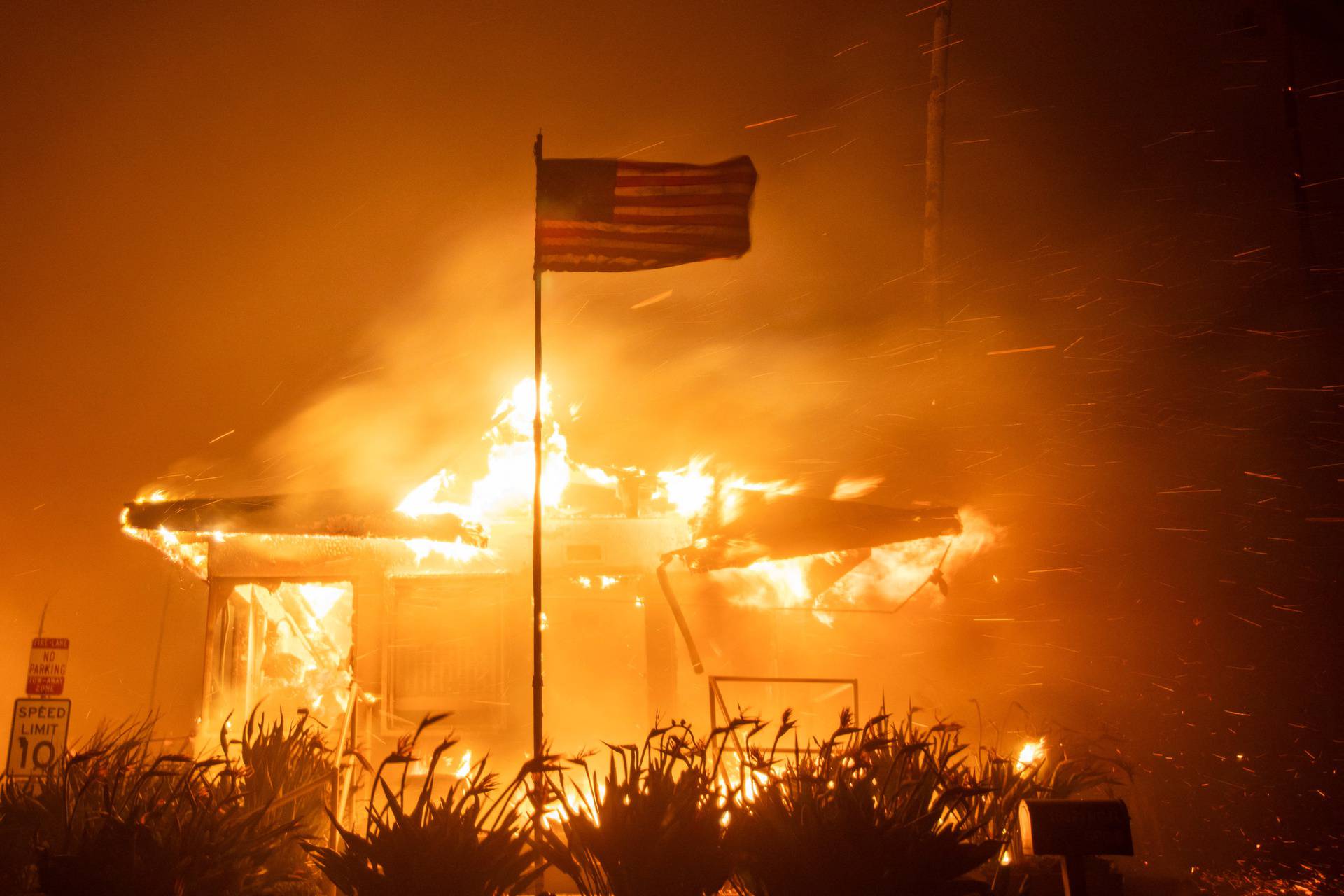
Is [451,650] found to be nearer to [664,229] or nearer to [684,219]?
[664,229]

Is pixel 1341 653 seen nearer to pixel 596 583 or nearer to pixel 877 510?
pixel 877 510

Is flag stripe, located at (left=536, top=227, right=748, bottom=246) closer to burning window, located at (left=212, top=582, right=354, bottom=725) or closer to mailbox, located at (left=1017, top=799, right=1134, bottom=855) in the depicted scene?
mailbox, located at (left=1017, top=799, right=1134, bottom=855)

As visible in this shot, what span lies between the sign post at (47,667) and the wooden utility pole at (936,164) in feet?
37.3

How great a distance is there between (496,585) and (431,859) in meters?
6.87

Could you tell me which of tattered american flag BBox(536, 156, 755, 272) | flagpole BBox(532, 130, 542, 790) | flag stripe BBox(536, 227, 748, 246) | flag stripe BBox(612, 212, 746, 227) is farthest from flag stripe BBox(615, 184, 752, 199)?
flagpole BBox(532, 130, 542, 790)

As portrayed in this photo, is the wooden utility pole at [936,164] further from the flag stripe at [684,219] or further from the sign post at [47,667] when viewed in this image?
the sign post at [47,667]

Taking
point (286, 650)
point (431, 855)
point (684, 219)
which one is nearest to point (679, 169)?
point (684, 219)

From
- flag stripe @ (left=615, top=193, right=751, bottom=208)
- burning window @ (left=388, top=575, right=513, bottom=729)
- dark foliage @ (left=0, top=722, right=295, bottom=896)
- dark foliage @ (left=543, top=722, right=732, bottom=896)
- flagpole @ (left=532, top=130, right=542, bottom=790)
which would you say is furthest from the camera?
burning window @ (left=388, top=575, right=513, bottom=729)

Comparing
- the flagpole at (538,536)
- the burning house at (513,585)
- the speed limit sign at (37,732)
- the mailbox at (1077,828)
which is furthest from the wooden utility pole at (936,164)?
the speed limit sign at (37,732)

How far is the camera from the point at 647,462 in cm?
1194

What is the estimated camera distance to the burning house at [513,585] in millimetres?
10508

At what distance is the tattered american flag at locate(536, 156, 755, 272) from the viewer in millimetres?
7941

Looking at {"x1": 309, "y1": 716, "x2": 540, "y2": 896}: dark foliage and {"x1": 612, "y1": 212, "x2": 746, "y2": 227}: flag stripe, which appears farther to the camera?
{"x1": 612, "y1": 212, "x2": 746, "y2": 227}: flag stripe

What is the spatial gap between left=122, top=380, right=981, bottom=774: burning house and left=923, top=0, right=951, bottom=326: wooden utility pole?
3.51m
